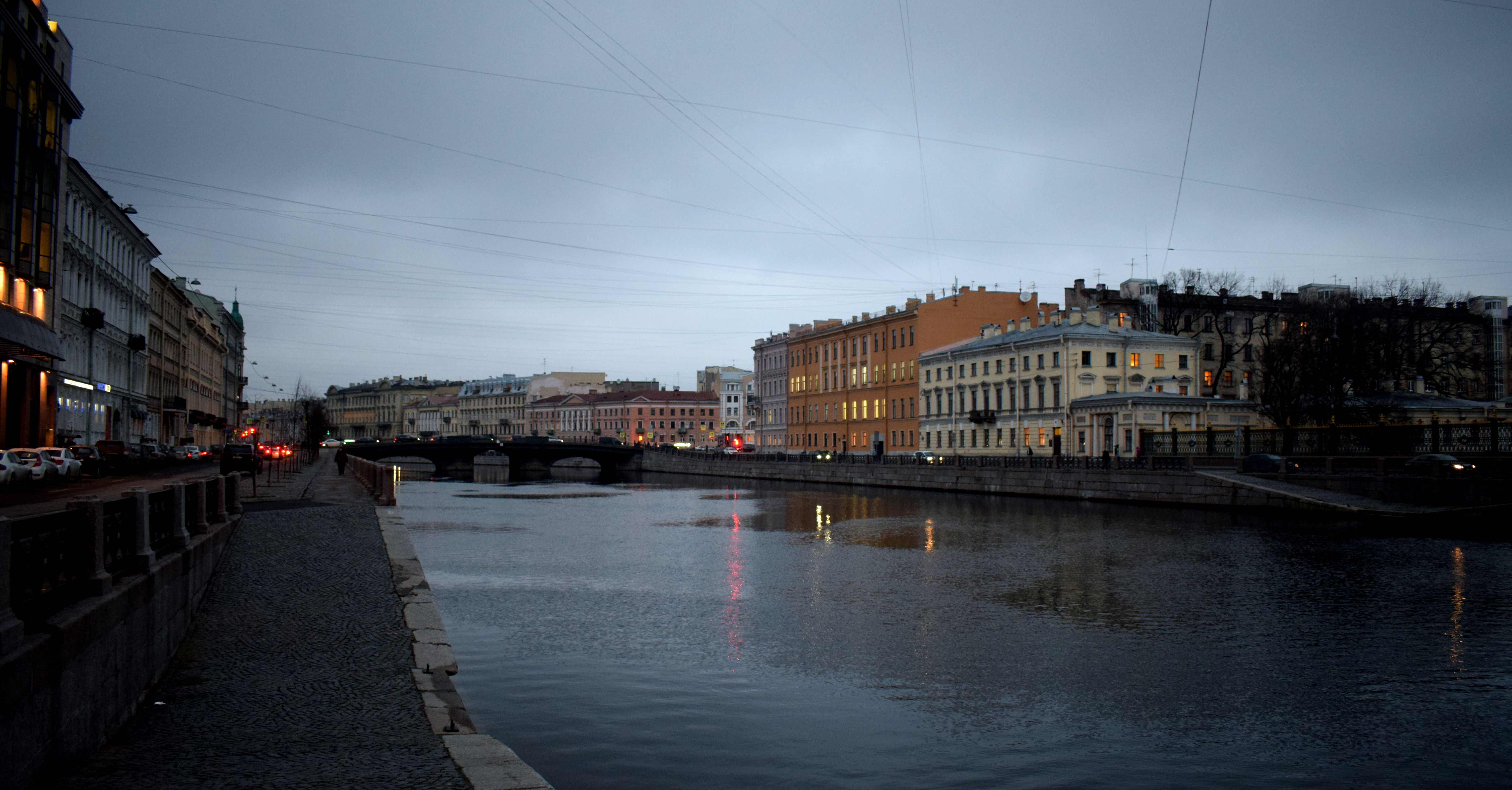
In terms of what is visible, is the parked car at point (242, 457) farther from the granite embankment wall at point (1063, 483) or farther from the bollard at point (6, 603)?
the granite embankment wall at point (1063, 483)

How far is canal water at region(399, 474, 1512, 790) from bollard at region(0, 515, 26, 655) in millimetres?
4117

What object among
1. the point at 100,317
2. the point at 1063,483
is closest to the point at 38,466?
the point at 100,317

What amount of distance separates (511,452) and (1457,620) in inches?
3388

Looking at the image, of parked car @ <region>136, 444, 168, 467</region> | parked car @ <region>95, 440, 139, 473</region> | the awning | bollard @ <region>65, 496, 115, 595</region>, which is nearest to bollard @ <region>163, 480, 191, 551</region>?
bollard @ <region>65, 496, 115, 595</region>

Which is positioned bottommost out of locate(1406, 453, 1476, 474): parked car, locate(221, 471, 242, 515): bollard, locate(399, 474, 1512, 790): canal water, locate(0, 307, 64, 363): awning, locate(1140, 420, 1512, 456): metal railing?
locate(399, 474, 1512, 790): canal water

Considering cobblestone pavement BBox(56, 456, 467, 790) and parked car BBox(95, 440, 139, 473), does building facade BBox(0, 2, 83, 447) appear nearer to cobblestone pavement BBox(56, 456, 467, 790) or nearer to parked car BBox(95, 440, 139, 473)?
parked car BBox(95, 440, 139, 473)

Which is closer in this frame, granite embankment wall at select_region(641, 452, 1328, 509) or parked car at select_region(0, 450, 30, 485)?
parked car at select_region(0, 450, 30, 485)

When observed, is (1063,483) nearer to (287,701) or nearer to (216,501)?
(216,501)

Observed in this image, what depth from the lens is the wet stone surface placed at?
7.55 m

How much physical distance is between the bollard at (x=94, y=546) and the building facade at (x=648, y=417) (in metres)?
148

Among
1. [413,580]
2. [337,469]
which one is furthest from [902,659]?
[337,469]

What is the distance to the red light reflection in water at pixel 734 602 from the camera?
49.1 ft

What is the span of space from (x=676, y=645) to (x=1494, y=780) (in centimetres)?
928

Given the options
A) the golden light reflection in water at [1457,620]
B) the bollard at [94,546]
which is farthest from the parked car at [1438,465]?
the bollard at [94,546]
